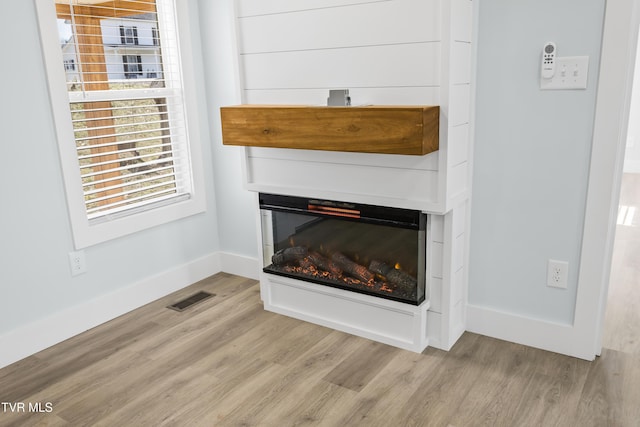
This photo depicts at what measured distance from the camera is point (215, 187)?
3.51 metres

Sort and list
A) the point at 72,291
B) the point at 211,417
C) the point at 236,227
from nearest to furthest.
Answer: the point at 211,417
the point at 72,291
the point at 236,227

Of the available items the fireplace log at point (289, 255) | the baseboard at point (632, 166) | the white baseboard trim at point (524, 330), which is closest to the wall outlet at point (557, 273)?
the white baseboard trim at point (524, 330)

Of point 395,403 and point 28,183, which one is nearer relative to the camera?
point 395,403

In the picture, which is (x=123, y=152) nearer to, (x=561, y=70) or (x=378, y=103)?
(x=378, y=103)

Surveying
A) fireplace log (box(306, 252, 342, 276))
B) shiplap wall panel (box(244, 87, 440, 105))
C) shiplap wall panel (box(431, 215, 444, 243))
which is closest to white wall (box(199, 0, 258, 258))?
shiplap wall panel (box(244, 87, 440, 105))

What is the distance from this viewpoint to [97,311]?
2891 mm

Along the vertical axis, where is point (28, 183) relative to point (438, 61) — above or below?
below

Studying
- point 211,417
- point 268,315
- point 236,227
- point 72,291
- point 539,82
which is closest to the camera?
point 211,417

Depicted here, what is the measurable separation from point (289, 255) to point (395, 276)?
2.08 ft

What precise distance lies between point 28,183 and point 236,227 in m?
1.30

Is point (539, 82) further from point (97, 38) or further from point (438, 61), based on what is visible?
point (97, 38)

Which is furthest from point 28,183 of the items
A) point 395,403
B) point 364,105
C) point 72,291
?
point 395,403

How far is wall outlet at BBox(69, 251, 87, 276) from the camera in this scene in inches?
108

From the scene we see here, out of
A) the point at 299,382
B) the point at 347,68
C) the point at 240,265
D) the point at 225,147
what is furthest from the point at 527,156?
the point at 240,265
